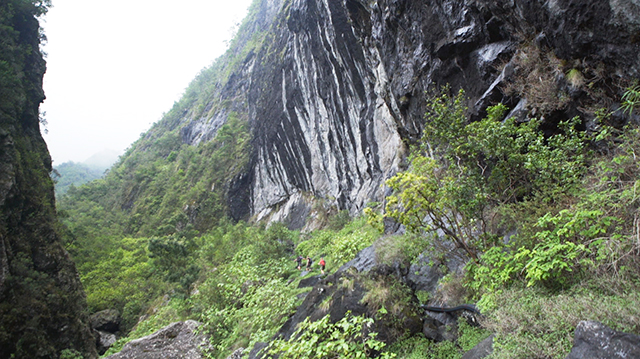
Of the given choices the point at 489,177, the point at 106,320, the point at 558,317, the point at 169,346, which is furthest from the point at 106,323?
the point at 558,317

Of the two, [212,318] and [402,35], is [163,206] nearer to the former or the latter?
[212,318]

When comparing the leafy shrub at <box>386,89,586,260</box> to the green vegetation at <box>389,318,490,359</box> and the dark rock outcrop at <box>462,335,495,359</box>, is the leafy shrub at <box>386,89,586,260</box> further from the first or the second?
the dark rock outcrop at <box>462,335,495,359</box>

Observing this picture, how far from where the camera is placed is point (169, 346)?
7941 millimetres

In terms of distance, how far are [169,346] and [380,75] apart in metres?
12.0

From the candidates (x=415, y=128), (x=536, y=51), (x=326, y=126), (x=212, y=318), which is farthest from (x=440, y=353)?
(x=326, y=126)

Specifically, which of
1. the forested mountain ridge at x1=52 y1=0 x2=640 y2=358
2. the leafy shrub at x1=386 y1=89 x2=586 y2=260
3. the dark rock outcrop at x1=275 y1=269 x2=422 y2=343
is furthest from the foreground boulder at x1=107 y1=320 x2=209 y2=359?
the leafy shrub at x1=386 y1=89 x2=586 y2=260

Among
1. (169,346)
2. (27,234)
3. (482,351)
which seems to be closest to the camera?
(482,351)

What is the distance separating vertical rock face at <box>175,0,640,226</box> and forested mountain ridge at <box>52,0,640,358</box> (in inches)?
1.9

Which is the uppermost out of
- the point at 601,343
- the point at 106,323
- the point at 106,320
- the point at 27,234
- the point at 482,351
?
the point at 27,234

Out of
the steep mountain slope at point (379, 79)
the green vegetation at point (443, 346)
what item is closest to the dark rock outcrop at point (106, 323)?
the steep mountain slope at point (379, 79)

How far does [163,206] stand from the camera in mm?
34156

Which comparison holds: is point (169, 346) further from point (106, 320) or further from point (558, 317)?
point (106, 320)

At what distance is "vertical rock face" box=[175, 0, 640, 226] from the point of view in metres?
4.73

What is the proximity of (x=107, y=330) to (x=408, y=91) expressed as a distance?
765 inches
